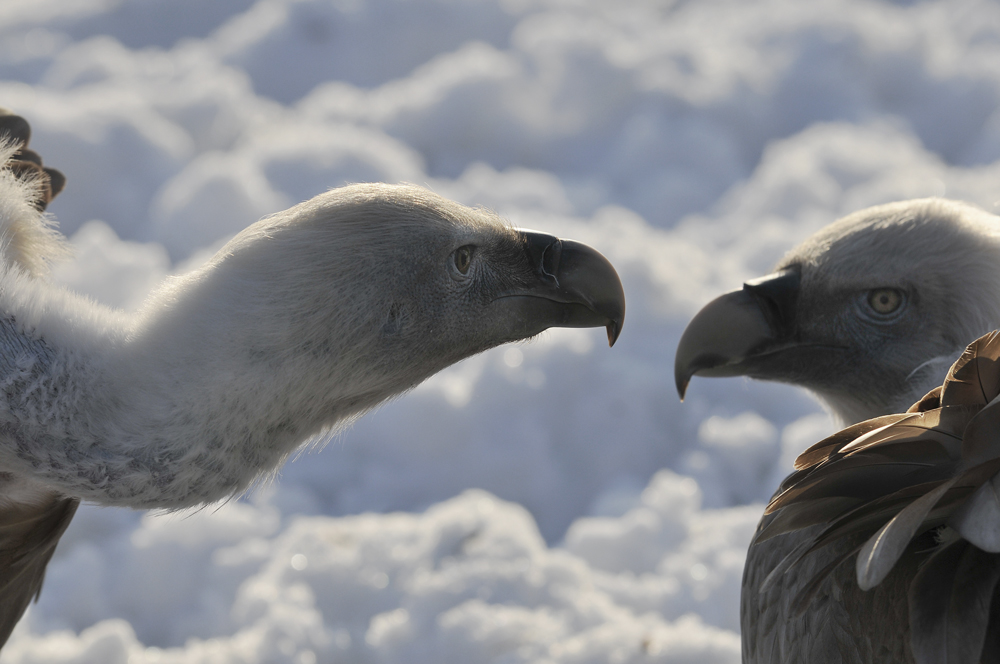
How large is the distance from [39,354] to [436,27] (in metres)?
6.33

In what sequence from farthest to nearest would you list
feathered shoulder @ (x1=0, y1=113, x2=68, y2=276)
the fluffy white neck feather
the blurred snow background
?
the blurred snow background
feathered shoulder @ (x1=0, y1=113, x2=68, y2=276)
the fluffy white neck feather

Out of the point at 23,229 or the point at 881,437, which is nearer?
the point at 881,437

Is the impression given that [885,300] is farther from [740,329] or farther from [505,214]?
[505,214]

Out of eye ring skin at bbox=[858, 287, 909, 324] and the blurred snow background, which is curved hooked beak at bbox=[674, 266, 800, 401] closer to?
eye ring skin at bbox=[858, 287, 909, 324]

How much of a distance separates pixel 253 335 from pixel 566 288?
0.75 metres

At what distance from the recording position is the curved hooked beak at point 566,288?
7.89 ft

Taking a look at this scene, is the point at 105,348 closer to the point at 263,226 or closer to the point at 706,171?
the point at 263,226

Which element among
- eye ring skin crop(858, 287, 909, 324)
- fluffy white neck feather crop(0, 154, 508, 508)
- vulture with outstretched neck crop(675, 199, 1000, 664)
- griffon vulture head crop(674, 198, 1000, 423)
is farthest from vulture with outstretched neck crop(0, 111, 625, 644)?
eye ring skin crop(858, 287, 909, 324)

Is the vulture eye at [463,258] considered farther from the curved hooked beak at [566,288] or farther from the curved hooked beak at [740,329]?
the curved hooked beak at [740,329]

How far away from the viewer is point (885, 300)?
274 centimetres

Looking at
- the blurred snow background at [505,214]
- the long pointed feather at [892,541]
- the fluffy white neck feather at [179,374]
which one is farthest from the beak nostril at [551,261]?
the long pointed feather at [892,541]

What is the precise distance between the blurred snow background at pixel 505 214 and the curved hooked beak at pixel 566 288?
2.59 ft

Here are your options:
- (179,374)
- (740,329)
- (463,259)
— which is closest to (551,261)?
(463,259)

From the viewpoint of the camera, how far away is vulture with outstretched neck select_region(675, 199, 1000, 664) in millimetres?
1676
